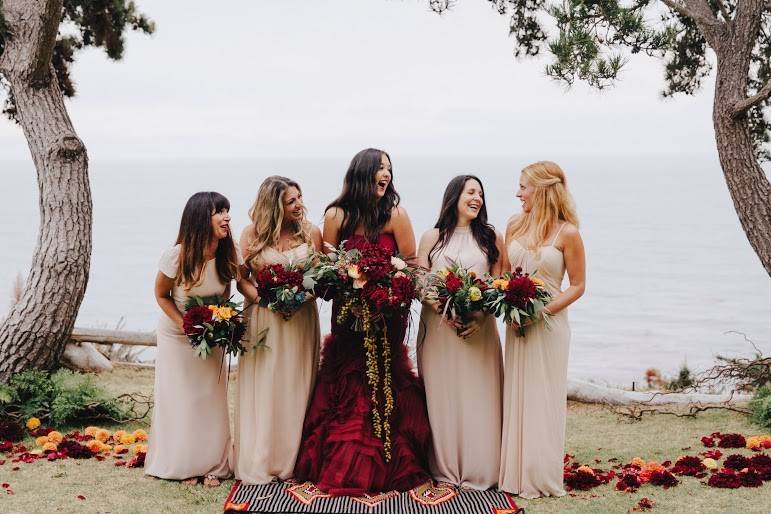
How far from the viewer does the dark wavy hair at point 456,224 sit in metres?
6.08

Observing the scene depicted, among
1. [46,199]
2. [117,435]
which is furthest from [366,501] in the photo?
[46,199]

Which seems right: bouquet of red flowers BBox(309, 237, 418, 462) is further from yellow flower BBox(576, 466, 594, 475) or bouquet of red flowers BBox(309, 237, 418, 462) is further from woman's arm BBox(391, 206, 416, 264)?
yellow flower BBox(576, 466, 594, 475)

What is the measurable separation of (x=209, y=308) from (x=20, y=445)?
2.69 m

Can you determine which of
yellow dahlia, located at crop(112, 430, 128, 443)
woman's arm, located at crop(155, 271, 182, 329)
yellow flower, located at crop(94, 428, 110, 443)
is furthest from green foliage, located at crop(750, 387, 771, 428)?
yellow flower, located at crop(94, 428, 110, 443)

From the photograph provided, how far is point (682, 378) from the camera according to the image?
10156 millimetres

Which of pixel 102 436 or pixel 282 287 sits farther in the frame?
pixel 102 436

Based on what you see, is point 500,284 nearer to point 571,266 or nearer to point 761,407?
point 571,266

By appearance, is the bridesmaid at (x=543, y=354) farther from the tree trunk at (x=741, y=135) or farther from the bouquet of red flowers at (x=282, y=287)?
the tree trunk at (x=741, y=135)

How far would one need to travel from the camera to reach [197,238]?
5.93 metres

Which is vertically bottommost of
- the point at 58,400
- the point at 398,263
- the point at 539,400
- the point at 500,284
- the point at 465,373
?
the point at 58,400

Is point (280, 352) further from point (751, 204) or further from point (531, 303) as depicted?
point (751, 204)

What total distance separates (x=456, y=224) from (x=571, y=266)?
900 millimetres

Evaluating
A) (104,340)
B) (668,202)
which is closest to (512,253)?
(104,340)

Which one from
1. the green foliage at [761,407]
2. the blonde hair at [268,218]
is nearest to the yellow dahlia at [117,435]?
the blonde hair at [268,218]
